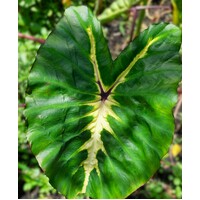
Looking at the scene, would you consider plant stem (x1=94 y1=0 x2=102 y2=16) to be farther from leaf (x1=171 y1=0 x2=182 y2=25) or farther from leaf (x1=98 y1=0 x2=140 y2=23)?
leaf (x1=171 y1=0 x2=182 y2=25)

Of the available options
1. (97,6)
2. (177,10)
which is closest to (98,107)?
(177,10)

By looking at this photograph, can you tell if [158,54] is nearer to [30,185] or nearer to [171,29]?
[171,29]

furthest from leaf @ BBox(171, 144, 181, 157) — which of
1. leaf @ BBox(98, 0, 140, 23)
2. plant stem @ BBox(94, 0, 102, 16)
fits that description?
plant stem @ BBox(94, 0, 102, 16)

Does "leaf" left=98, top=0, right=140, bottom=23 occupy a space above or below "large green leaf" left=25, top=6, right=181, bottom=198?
above

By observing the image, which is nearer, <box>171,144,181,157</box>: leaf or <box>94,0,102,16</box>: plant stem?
<box>171,144,181,157</box>: leaf

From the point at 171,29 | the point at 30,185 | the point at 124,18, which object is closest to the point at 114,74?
the point at 171,29

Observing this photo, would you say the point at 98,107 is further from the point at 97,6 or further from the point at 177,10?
the point at 97,6

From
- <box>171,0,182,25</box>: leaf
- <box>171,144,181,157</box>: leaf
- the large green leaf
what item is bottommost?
<box>171,144,181,157</box>: leaf

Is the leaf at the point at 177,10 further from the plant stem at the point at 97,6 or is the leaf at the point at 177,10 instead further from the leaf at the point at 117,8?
the plant stem at the point at 97,6

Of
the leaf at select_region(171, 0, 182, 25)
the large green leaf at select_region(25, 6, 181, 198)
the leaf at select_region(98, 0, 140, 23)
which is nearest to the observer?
the large green leaf at select_region(25, 6, 181, 198)
